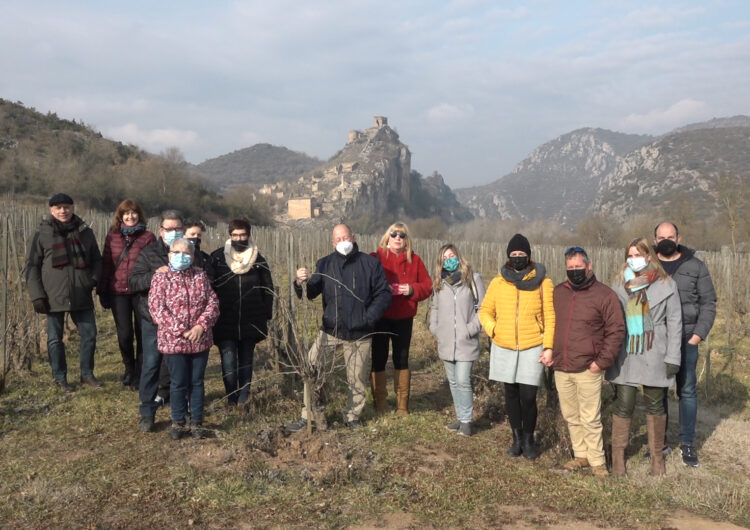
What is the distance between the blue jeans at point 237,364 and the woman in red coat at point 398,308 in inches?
40.8

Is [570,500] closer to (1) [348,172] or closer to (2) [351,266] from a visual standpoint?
(2) [351,266]

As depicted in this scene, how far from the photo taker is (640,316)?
3.39 metres

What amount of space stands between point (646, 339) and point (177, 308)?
3.08m

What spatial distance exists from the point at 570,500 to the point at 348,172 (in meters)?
104

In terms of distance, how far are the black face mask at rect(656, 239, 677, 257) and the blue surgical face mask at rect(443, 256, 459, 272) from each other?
1.47m

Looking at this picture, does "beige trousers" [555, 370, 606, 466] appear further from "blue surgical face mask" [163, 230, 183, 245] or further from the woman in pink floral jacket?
"blue surgical face mask" [163, 230, 183, 245]

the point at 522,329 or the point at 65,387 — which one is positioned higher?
the point at 522,329

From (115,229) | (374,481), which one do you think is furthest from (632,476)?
(115,229)

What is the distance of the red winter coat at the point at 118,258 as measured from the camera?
4500 millimetres

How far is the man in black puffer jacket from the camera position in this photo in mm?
3744

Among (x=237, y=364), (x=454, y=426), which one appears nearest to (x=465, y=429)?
(x=454, y=426)

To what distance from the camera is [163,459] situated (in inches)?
134

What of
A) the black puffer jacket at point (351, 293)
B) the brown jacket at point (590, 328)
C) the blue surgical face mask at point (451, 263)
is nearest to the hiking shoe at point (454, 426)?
the black puffer jacket at point (351, 293)

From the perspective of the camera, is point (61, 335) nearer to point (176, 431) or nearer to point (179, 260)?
point (176, 431)
